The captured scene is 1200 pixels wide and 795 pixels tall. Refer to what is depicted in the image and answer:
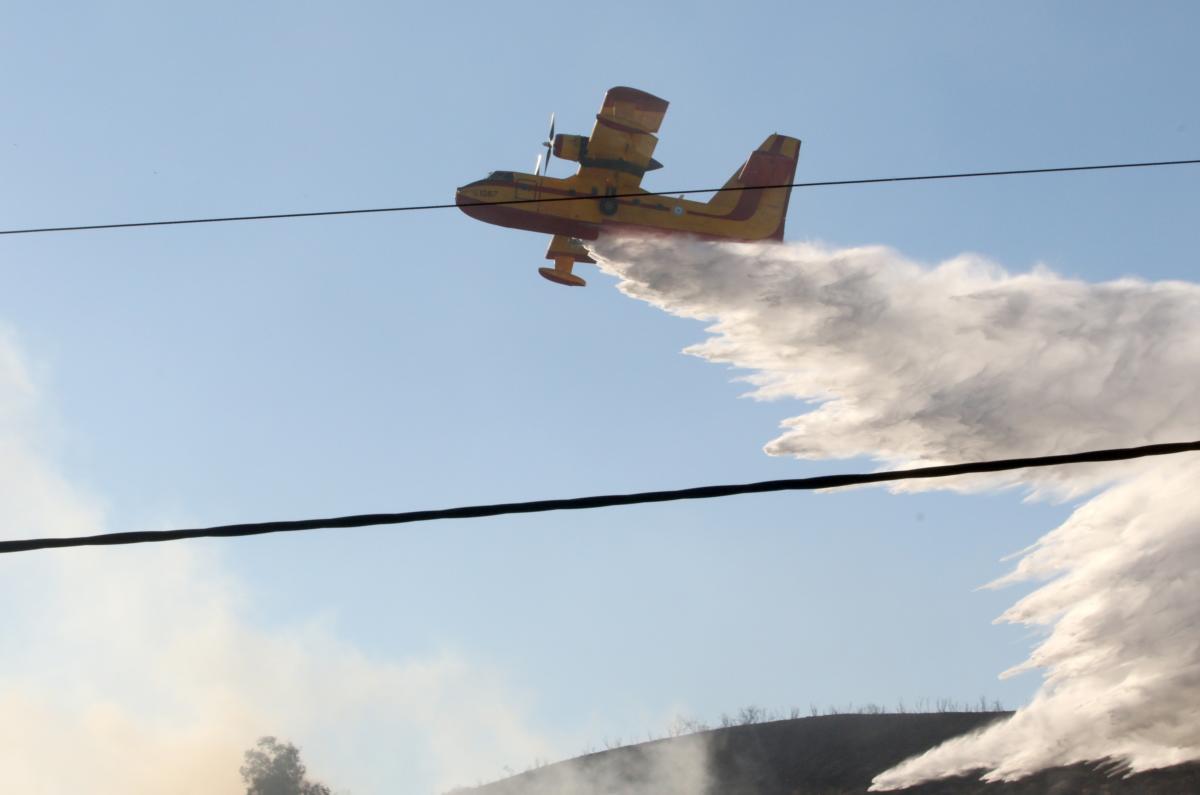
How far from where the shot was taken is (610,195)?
4019 centimetres

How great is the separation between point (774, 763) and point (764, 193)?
28.2 m

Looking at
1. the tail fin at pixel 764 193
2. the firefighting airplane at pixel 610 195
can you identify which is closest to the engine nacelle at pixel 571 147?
the firefighting airplane at pixel 610 195

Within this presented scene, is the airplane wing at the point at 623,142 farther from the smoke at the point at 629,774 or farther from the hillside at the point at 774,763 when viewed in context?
the smoke at the point at 629,774

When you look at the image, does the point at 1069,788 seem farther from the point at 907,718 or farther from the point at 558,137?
the point at 558,137

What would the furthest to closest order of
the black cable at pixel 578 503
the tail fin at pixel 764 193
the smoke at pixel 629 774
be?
1. the smoke at pixel 629 774
2. the tail fin at pixel 764 193
3. the black cable at pixel 578 503

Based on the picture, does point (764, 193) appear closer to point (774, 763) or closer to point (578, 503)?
point (774, 763)

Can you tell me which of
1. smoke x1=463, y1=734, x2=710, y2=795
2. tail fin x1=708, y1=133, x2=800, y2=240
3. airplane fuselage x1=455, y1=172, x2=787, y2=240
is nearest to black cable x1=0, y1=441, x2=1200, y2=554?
airplane fuselage x1=455, y1=172, x2=787, y2=240

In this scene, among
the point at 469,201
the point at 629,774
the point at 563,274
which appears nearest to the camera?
the point at 469,201

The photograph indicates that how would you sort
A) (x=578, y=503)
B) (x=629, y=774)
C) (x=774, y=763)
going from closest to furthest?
(x=578, y=503) → (x=774, y=763) → (x=629, y=774)

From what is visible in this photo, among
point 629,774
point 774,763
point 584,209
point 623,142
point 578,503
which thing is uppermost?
point 623,142

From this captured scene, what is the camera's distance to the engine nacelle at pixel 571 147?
132 ft

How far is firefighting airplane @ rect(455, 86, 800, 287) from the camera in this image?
39.4 metres

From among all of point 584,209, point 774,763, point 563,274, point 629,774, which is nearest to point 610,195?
point 584,209

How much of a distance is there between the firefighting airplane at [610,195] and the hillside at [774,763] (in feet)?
68.1
